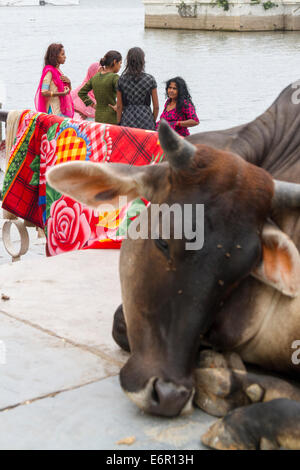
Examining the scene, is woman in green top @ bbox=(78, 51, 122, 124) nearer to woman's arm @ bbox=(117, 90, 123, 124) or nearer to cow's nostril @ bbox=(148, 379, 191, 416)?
woman's arm @ bbox=(117, 90, 123, 124)

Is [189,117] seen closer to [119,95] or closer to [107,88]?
[119,95]

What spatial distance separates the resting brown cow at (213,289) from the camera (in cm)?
259

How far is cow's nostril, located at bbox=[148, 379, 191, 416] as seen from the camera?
102 inches

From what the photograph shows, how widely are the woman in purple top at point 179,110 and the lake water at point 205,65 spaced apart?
1828mm

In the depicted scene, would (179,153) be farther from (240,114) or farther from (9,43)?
(9,43)

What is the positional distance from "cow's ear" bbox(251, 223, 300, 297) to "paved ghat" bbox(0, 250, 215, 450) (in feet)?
1.74

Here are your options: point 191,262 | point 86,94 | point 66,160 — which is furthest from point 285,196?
point 86,94

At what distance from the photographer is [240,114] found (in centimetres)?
2300

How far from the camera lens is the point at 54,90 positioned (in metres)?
9.21

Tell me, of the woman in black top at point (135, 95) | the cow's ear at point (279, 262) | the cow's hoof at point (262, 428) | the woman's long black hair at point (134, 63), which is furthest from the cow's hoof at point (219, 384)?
the woman's long black hair at point (134, 63)

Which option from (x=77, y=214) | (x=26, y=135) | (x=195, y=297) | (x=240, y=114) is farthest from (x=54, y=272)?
(x=240, y=114)

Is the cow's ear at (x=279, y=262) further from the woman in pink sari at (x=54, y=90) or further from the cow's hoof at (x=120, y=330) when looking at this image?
the woman in pink sari at (x=54, y=90)

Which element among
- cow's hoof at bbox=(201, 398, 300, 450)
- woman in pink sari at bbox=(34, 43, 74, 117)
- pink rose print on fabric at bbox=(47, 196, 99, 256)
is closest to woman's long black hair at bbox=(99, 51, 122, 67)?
woman in pink sari at bbox=(34, 43, 74, 117)
